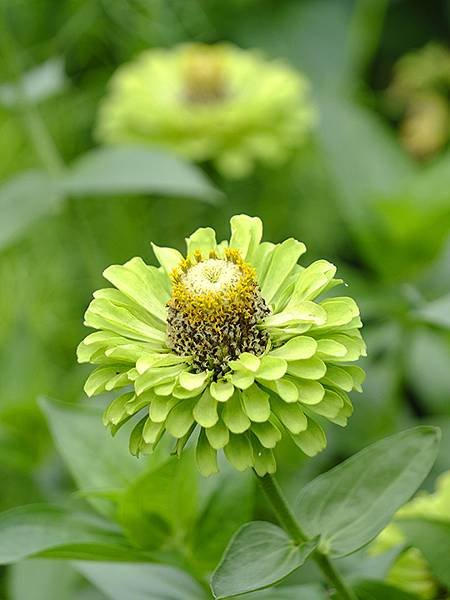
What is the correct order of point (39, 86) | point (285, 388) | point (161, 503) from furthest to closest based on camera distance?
point (39, 86) < point (161, 503) < point (285, 388)

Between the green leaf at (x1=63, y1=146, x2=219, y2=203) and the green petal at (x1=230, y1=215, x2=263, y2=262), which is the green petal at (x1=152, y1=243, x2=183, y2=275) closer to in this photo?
the green petal at (x1=230, y1=215, x2=263, y2=262)

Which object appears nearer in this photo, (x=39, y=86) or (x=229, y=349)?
(x=229, y=349)

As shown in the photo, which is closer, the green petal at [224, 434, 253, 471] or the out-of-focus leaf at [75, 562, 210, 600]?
the green petal at [224, 434, 253, 471]

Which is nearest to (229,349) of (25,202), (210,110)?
(25,202)

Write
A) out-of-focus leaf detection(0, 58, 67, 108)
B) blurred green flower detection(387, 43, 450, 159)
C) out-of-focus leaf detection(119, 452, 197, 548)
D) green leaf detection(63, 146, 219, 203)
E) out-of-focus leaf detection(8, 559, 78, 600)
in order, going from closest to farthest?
out-of-focus leaf detection(119, 452, 197, 548), out-of-focus leaf detection(8, 559, 78, 600), green leaf detection(63, 146, 219, 203), out-of-focus leaf detection(0, 58, 67, 108), blurred green flower detection(387, 43, 450, 159)

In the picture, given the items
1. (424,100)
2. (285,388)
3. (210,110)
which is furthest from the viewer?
(424,100)

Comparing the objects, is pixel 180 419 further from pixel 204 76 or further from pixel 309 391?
pixel 204 76

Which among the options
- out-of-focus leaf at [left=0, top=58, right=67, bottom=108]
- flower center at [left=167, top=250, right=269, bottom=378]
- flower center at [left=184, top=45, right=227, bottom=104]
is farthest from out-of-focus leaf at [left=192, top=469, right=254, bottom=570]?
flower center at [left=184, top=45, right=227, bottom=104]

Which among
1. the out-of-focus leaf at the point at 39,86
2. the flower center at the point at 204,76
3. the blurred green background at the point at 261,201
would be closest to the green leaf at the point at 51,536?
the blurred green background at the point at 261,201

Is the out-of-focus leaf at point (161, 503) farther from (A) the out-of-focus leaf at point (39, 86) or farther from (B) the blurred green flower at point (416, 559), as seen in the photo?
(A) the out-of-focus leaf at point (39, 86)
